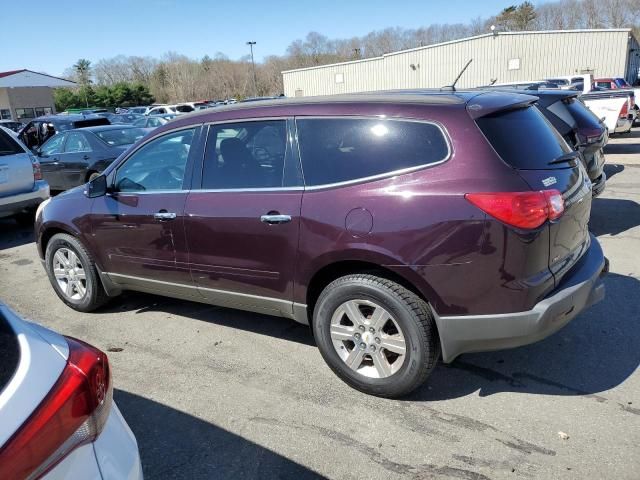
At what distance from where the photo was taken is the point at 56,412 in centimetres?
150

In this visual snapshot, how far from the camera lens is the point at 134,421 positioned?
322 centimetres

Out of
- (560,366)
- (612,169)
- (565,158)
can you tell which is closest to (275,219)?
(565,158)

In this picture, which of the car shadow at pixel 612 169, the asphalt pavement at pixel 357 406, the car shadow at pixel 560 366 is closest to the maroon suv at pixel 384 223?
the asphalt pavement at pixel 357 406

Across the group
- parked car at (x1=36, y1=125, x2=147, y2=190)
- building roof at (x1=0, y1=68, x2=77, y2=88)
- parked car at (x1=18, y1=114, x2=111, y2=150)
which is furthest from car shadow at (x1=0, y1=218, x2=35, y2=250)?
building roof at (x1=0, y1=68, x2=77, y2=88)

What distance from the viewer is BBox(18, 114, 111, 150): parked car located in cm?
1389

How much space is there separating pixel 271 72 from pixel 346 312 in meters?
82.3

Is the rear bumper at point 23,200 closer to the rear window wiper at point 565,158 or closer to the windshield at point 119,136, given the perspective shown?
the windshield at point 119,136

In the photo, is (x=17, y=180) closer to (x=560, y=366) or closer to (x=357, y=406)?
(x=357, y=406)

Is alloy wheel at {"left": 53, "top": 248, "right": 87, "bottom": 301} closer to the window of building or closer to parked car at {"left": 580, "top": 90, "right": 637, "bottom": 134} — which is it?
parked car at {"left": 580, "top": 90, "right": 637, "bottom": 134}

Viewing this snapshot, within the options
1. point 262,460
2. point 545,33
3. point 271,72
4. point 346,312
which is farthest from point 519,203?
point 271,72

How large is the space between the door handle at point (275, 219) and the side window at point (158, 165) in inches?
36.6

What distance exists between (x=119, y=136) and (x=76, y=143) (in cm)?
83

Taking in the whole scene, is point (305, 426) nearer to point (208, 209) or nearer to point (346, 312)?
point (346, 312)

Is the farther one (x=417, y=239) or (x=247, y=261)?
(x=247, y=261)
